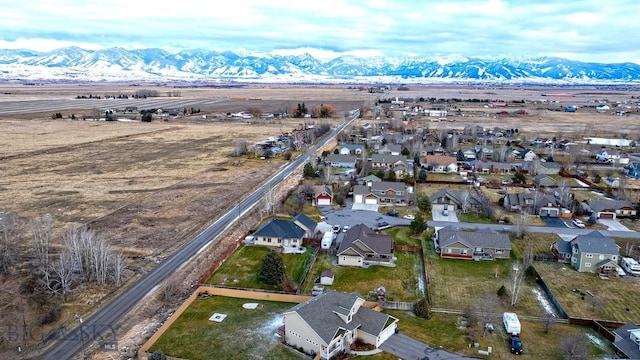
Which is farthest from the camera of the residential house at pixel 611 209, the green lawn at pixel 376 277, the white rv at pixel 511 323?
the residential house at pixel 611 209

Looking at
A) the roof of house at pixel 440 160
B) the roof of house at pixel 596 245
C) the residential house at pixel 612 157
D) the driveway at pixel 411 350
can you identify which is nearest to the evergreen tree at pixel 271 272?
the driveway at pixel 411 350

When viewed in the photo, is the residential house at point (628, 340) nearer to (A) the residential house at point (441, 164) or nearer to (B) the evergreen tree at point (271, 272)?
(B) the evergreen tree at point (271, 272)

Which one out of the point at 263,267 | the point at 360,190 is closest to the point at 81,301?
the point at 263,267

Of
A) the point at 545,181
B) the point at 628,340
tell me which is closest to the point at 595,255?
the point at 628,340

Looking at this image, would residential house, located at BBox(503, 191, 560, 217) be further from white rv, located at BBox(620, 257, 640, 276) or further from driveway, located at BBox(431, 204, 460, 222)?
white rv, located at BBox(620, 257, 640, 276)

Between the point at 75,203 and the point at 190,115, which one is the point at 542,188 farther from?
the point at 190,115

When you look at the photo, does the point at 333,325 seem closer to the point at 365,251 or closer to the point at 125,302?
the point at 365,251
